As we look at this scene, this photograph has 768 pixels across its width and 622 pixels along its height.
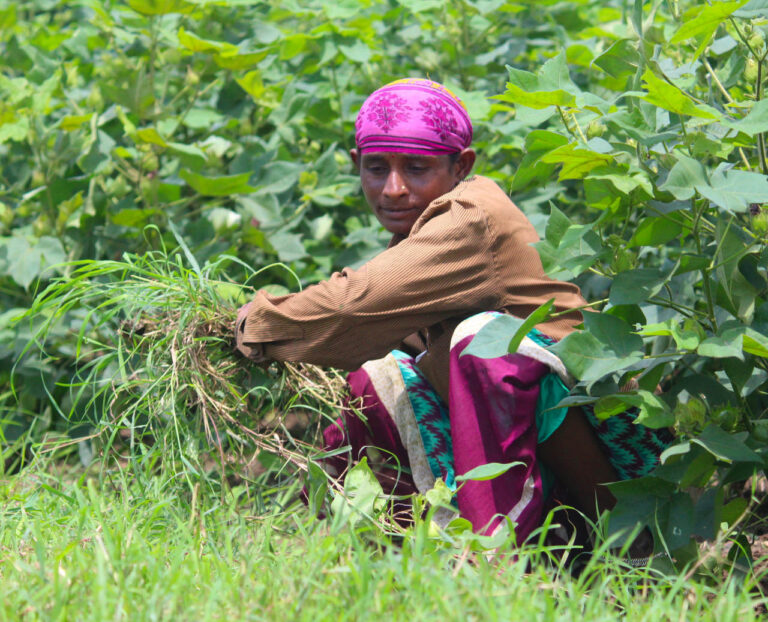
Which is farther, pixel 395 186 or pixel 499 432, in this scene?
pixel 395 186

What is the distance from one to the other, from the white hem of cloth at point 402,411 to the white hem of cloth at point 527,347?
32cm

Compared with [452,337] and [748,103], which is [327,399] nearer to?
[452,337]

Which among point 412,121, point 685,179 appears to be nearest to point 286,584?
point 685,179

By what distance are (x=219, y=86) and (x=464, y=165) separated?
1.26 metres

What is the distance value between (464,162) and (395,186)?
0.70 ft

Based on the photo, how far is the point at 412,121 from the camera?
2211 millimetres

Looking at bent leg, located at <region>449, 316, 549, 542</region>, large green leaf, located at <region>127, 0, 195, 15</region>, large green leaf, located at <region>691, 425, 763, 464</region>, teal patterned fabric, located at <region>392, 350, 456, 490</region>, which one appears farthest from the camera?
large green leaf, located at <region>127, 0, 195, 15</region>

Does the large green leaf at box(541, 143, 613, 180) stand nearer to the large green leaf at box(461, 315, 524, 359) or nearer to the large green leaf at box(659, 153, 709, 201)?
the large green leaf at box(659, 153, 709, 201)

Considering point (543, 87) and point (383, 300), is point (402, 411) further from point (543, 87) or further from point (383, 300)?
point (543, 87)

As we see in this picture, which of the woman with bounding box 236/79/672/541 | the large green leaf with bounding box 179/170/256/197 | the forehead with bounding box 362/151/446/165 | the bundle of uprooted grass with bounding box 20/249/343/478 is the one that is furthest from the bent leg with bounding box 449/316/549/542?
the large green leaf with bounding box 179/170/256/197

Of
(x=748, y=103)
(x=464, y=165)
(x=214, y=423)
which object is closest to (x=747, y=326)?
(x=748, y=103)

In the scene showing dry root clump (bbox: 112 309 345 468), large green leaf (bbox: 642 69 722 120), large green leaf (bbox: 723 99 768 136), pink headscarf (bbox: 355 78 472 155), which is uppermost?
large green leaf (bbox: 642 69 722 120)

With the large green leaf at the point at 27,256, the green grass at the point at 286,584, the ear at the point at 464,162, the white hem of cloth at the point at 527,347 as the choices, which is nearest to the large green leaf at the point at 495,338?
the white hem of cloth at the point at 527,347

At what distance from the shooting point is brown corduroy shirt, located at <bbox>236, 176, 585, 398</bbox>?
6.45 ft
